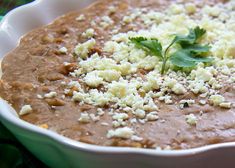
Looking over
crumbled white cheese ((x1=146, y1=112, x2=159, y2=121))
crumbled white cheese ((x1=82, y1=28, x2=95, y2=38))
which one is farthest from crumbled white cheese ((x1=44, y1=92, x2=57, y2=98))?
crumbled white cheese ((x1=82, y1=28, x2=95, y2=38))

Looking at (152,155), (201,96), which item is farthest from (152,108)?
(152,155)

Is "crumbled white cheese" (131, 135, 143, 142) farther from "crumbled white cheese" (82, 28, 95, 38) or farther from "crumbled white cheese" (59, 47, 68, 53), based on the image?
"crumbled white cheese" (82, 28, 95, 38)

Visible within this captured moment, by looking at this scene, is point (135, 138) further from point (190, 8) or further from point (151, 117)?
point (190, 8)

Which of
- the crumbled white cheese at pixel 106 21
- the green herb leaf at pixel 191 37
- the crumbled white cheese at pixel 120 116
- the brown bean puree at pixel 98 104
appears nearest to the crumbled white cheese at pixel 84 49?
the brown bean puree at pixel 98 104

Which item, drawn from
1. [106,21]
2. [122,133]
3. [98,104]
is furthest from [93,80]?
[106,21]

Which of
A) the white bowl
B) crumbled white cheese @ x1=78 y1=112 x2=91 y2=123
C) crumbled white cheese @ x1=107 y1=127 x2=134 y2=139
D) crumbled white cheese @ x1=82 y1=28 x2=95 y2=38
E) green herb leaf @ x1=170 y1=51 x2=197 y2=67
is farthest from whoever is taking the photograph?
crumbled white cheese @ x1=82 y1=28 x2=95 y2=38

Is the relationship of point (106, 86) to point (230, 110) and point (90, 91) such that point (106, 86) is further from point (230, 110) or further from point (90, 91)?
point (230, 110)

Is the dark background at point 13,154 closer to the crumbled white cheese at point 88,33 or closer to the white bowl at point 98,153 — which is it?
the white bowl at point 98,153
